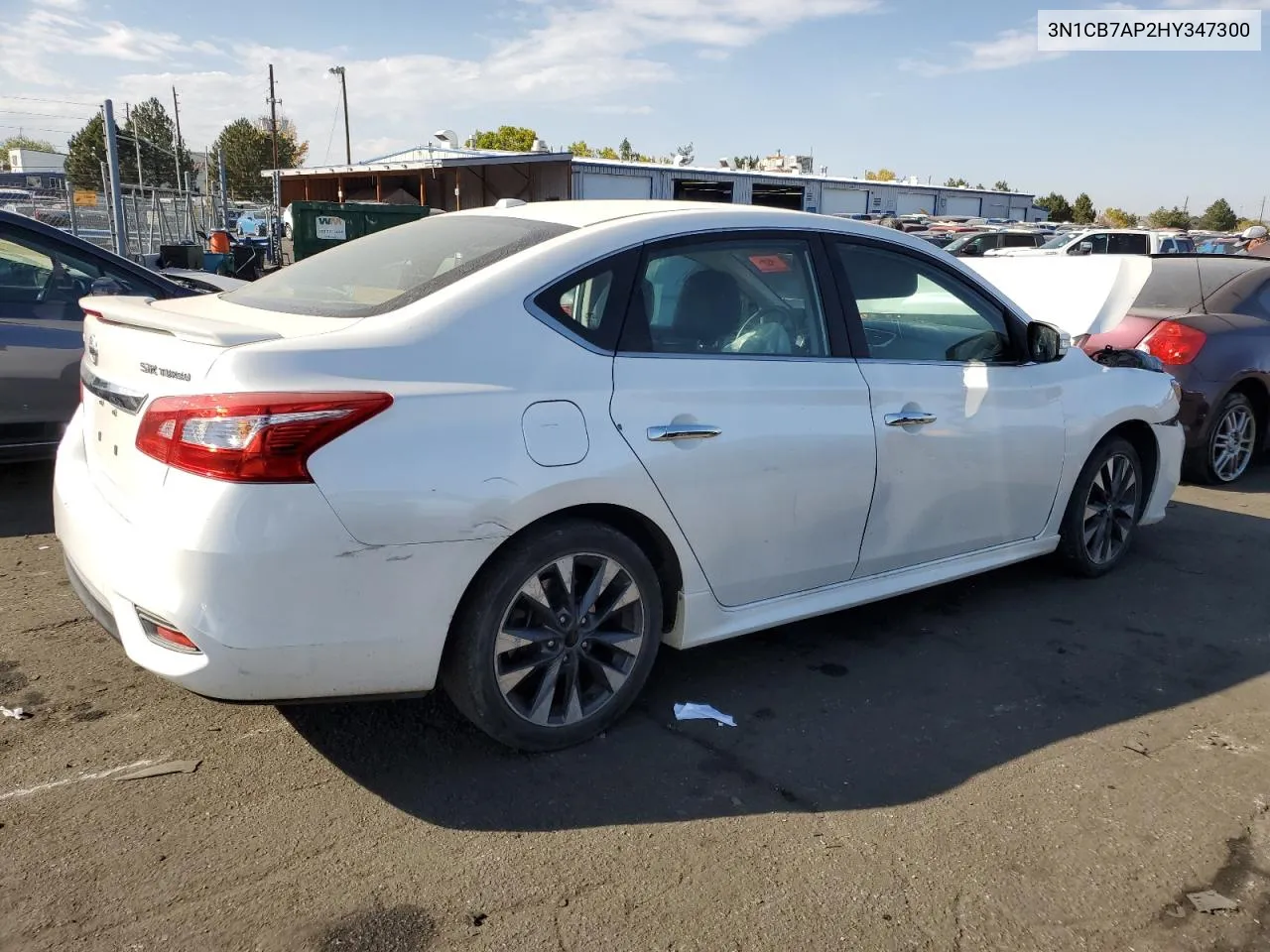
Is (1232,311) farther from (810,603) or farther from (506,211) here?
(506,211)

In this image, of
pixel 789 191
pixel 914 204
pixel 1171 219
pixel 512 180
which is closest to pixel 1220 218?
pixel 1171 219

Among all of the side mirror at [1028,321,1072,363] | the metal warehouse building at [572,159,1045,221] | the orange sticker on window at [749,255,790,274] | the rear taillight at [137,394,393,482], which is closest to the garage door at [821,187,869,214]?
the metal warehouse building at [572,159,1045,221]

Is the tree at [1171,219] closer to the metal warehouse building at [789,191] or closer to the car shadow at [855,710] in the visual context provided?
the metal warehouse building at [789,191]

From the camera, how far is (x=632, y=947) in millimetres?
2336

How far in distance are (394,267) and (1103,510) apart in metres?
3.48

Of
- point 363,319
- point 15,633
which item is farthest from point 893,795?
point 15,633

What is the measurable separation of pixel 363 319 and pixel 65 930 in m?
1.65

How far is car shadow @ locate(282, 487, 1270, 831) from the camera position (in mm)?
2961

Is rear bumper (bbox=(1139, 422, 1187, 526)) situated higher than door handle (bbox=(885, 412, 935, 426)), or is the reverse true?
door handle (bbox=(885, 412, 935, 426))

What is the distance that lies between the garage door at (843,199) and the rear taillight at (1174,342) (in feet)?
126

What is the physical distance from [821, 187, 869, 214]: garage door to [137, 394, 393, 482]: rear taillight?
43604mm

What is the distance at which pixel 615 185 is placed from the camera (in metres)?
33.2

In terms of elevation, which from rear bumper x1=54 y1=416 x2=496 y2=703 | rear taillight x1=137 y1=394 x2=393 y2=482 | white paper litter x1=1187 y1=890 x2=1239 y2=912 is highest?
rear taillight x1=137 y1=394 x2=393 y2=482

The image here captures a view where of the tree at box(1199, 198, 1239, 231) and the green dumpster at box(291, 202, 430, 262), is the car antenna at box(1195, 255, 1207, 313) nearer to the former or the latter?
the green dumpster at box(291, 202, 430, 262)
